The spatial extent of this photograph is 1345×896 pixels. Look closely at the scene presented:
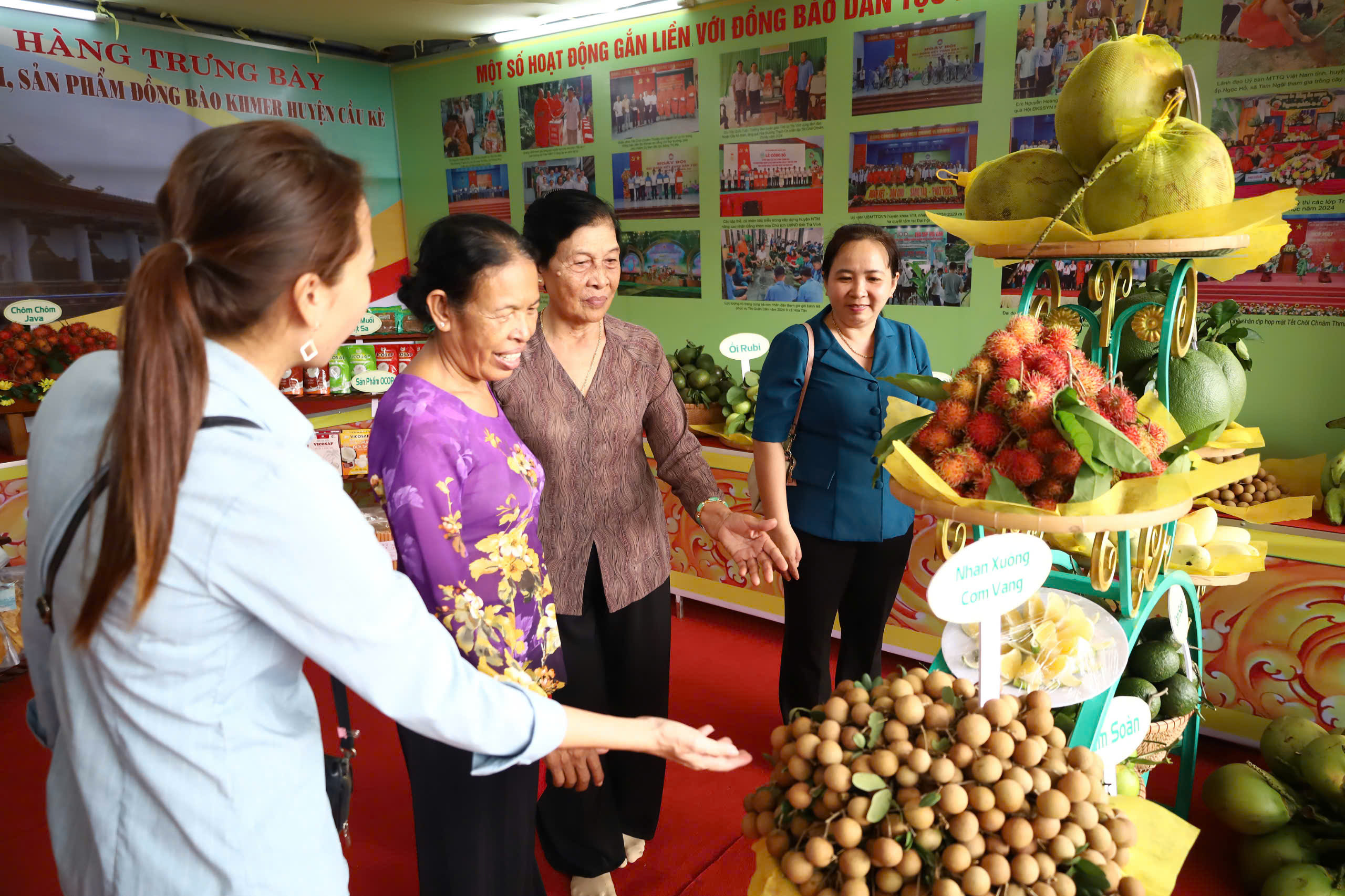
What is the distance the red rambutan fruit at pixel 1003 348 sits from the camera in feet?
4.24

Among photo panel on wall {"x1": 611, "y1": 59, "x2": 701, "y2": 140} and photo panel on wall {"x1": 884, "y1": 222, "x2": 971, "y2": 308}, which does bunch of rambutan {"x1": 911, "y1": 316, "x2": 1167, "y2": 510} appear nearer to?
photo panel on wall {"x1": 884, "y1": 222, "x2": 971, "y2": 308}

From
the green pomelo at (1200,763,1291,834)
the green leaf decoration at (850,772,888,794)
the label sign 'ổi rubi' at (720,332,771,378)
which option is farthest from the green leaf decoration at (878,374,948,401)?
the label sign 'ổi rubi' at (720,332,771,378)

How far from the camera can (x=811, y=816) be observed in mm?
1101

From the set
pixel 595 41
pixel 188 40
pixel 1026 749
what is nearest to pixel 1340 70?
pixel 1026 749

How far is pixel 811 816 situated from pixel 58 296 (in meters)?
4.95

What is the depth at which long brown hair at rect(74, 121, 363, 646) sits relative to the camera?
772 mm

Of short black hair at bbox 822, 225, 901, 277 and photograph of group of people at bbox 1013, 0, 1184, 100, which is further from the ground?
photograph of group of people at bbox 1013, 0, 1184, 100

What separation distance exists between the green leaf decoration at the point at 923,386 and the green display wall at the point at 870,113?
82.6 inches

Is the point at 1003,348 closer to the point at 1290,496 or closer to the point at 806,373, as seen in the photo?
the point at 806,373

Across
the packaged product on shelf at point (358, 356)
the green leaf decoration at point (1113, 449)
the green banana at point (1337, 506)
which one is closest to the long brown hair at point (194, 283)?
the green leaf decoration at point (1113, 449)

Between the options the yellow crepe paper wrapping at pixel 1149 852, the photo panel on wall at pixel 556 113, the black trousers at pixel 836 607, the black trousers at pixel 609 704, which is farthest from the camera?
the photo panel on wall at pixel 556 113

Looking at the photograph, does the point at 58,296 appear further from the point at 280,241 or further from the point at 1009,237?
the point at 1009,237

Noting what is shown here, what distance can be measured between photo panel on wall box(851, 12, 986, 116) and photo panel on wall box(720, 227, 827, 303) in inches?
25.1

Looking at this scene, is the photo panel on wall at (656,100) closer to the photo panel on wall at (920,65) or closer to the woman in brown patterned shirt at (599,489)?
the photo panel on wall at (920,65)
